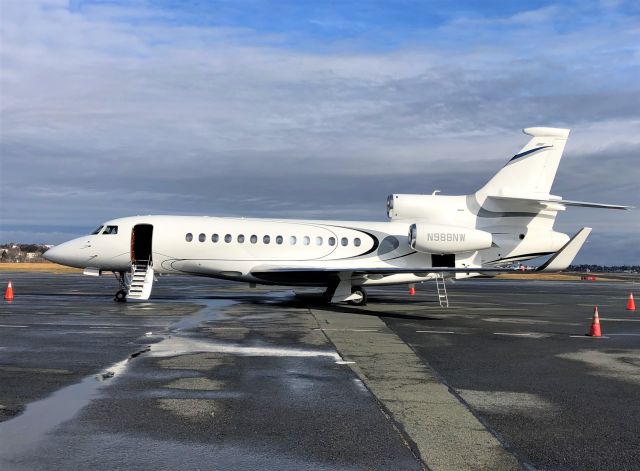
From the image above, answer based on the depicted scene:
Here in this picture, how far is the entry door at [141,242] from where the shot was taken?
23594 mm

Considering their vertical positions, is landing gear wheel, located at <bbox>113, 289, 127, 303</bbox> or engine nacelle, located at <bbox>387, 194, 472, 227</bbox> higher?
engine nacelle, located at <bbox>387, 194, 472, 227</bbox>

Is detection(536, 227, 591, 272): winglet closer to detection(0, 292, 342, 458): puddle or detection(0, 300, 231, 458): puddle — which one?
detection(0, 292, 342, 458): puddle

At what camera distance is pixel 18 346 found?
11594mm

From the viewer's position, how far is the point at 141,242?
934 inches

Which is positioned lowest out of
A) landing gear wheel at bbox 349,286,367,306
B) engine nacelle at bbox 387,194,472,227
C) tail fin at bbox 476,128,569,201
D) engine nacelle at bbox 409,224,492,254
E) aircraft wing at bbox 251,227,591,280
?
landing gear wheel at bbox 349,286,367,306

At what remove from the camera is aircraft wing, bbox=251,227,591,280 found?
21.5m

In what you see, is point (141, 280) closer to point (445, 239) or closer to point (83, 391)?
point (445, 239)


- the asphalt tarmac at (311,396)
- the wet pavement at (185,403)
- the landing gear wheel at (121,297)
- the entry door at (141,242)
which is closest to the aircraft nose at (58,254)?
the entry door at (141,242)

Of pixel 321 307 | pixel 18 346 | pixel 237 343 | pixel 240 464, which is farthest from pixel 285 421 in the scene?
pixel 321 307

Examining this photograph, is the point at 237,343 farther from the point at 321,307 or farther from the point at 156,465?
the point at 321,307

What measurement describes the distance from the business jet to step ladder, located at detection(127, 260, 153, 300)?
4cm

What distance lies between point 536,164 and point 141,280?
15683 millimetres

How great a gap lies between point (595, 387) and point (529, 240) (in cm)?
1621

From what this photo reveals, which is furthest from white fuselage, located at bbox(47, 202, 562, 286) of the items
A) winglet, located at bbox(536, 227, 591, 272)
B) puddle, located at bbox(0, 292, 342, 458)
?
puddle, located at bbox(0, 292, 342, 458)
